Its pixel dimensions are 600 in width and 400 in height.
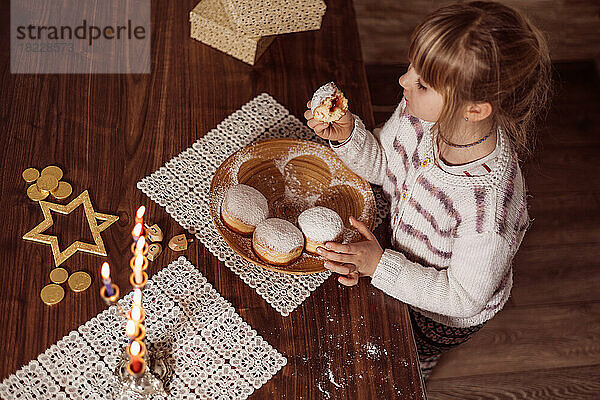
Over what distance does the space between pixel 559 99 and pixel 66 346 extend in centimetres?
231

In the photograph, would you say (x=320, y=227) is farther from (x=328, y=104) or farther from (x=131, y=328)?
(x=131, y=328)

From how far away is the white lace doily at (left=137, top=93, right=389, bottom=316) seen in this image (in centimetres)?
116

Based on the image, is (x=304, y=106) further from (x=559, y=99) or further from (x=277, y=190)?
(x=559, y=99)

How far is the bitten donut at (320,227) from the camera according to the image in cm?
115

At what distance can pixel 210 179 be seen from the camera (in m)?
1.28

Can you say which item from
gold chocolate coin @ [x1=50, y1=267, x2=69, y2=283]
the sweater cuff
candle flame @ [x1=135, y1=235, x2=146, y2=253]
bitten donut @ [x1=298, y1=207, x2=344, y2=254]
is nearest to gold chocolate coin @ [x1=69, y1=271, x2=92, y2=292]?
gold chocolate coin @ [x1=50, y1=267, x2=69, y2=283]

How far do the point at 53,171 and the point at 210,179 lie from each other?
1.01 feet

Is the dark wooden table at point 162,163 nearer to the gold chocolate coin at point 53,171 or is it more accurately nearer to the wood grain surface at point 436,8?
the gold chocolate coin at point 53,171

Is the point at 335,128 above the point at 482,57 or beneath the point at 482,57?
beneath

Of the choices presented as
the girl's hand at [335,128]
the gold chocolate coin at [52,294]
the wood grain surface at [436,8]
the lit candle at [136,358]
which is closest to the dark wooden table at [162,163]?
the gold chocolate coin at [52,294]

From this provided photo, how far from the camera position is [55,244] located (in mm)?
1140

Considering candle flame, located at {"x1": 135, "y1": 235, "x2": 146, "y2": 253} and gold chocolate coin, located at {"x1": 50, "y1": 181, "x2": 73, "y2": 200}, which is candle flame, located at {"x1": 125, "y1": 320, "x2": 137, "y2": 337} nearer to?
candle flame, located at {"x1": 135, "y1": 235, "x2": 146, "y2": 253}

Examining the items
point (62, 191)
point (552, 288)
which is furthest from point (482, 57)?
point (552, 288)

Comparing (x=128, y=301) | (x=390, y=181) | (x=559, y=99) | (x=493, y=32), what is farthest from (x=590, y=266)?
(x=128, y=301)
